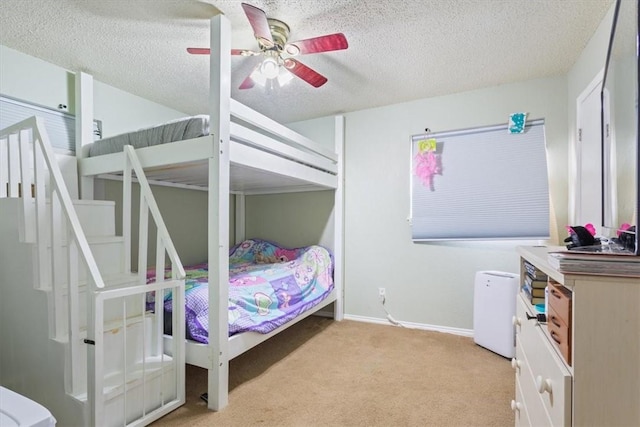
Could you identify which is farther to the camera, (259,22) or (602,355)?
(259,22)

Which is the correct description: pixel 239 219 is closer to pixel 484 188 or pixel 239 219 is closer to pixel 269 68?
pixel 269 68

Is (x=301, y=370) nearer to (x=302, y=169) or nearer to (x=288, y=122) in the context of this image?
(x=302, y=169)

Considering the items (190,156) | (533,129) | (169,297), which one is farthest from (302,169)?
(533,129)

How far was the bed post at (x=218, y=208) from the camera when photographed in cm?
160

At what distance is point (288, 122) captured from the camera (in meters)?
3.49

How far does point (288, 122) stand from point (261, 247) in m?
1.49

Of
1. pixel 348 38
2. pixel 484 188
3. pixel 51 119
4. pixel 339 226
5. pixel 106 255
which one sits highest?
pixel 348 38

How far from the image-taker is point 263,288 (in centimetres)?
207

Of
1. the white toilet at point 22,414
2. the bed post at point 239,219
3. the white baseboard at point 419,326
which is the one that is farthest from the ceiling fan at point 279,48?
the white baseboard at point 419,326

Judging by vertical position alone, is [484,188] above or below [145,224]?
above

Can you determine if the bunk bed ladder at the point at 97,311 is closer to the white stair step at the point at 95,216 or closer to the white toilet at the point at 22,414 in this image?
the white stair step at the point at 95,216

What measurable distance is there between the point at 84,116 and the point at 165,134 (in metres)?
1.05

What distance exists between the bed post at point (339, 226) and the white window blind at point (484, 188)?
72 cm

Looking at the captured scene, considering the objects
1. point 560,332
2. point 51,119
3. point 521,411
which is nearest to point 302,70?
point 560,332
